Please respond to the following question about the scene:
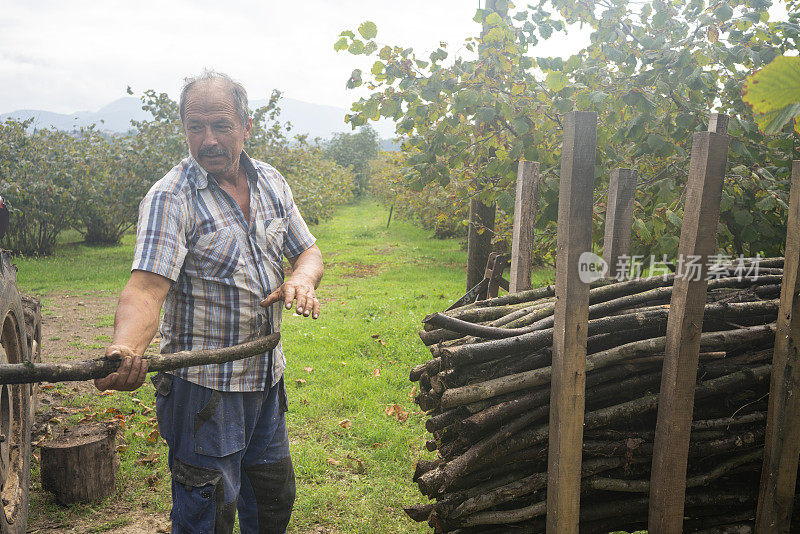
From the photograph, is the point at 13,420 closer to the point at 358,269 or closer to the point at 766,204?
the point at 766,204

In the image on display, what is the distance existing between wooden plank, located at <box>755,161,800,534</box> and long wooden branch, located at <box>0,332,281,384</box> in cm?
227

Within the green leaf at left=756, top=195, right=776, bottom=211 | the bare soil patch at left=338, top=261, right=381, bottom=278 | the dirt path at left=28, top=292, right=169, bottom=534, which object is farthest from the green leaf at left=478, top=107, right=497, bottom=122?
the bare soil patch at left=338, top=261, right=381, bottom=278

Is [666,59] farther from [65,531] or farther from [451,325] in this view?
[65,531]

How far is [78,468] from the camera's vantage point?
380 cm

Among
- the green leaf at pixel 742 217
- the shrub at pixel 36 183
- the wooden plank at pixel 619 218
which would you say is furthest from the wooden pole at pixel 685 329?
the shrub at pixel 36 183

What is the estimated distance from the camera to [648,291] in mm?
2811

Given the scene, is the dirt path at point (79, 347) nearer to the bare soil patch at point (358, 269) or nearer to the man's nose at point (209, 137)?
the man's nose at point (209, 137)

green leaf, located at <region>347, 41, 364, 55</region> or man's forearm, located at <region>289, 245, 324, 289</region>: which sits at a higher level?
green leaf, located at <region>347, 41, 364, 55</region>

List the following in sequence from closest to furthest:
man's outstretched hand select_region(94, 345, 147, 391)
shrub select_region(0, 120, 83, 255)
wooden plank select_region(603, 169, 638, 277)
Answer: man's outstretched hand select_region(94, 345, 147, 391)
wooden plank select_region(603, 169, 638, 277)
shrub select_region(0, 120, 83, 255)

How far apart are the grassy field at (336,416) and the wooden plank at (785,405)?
1896 millimetres

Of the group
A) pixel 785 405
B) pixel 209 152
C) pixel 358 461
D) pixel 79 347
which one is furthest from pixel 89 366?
pixel 79 347

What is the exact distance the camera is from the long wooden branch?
66.7 inches

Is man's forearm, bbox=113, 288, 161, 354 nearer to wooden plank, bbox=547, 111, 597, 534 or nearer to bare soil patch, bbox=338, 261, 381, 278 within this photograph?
wooden plank, bbox=547, 111, 597, 534

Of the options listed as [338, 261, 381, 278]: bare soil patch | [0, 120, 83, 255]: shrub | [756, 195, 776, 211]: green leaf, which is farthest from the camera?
[0, 120, 83, 255]: shrub
